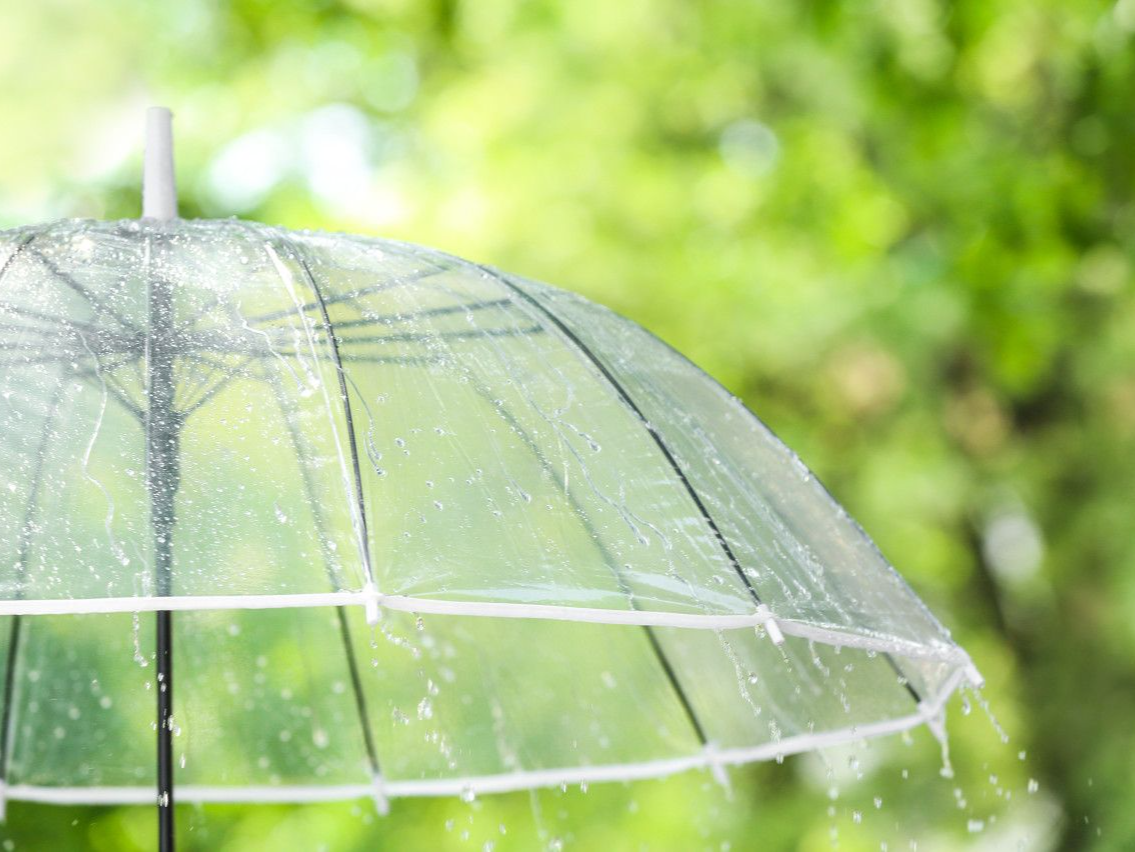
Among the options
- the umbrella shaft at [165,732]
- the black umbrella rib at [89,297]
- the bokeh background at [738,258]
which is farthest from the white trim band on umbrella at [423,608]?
the bokeh background at [738,258]

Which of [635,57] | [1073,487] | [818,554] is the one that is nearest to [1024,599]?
[1073,487]

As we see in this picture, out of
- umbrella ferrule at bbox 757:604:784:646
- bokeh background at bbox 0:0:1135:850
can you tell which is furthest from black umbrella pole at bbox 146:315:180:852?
bokeh background at bbox 0:0:1135:850

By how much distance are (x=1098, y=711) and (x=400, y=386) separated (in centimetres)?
473

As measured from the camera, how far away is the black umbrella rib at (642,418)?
1.37 m

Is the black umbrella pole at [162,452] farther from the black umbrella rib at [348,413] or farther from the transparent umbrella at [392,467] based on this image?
the black umbrella rib at [348,413]

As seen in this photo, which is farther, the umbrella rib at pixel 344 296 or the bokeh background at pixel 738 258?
the bokeh background at pixel 738 258

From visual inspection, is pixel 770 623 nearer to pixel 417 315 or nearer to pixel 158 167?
pixel 417 315

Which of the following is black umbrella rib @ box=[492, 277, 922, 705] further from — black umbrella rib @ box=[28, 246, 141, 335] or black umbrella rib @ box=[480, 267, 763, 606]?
black umbrella rib @ box=[28, 246, 141, 335]

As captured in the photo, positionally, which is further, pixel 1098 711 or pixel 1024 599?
pixel 1024 599

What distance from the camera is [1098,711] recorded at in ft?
17.6

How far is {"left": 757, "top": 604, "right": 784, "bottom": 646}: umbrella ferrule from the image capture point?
127cm

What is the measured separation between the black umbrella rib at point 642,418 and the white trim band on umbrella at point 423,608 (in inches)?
2.1

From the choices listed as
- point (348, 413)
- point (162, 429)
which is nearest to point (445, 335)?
point (348, 413)

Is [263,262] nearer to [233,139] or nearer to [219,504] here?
[219,504]
